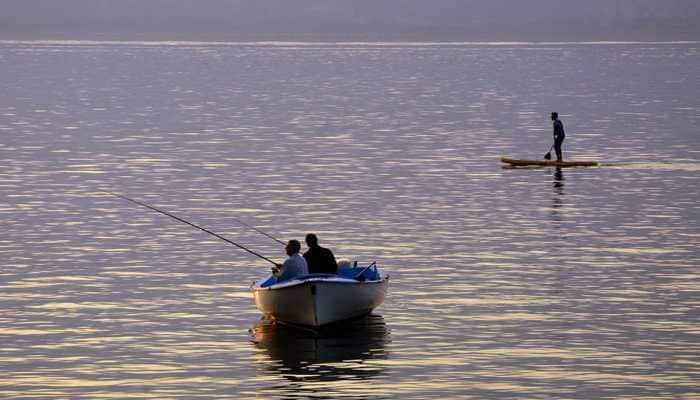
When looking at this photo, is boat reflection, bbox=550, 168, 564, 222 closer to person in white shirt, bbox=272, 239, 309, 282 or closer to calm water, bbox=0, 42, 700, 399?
calm water, bbox=0, 42, 700, 399

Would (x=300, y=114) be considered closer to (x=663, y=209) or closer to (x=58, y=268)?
(x=663, y=209)

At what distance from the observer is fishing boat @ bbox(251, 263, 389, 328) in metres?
34.4

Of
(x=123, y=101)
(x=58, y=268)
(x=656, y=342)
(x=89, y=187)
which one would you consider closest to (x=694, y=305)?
(x=656, y=342)

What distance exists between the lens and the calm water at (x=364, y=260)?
31828 millimetres

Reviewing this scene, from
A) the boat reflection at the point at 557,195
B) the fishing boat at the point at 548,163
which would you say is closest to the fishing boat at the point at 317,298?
the boat reflection at the point at 557,195

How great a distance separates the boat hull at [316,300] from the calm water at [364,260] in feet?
1.54

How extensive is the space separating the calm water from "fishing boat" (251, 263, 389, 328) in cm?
47

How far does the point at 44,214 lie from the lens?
183 feet

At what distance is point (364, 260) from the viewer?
45406mm

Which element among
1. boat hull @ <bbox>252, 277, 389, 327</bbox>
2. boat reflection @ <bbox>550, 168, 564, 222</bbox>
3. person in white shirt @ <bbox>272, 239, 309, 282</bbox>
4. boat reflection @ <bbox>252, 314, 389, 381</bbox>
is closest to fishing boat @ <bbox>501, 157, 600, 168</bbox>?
boat reflection @ <bbox>550, 168, 564, 222</bbox>

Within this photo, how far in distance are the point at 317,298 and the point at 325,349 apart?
102 centimetres

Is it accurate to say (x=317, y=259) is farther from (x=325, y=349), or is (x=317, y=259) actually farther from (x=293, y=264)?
(x=325, y=349)

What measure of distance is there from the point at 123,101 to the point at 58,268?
100392 millimetres

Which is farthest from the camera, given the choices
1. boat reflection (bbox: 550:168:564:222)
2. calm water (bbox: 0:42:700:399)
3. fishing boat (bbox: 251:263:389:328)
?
boat reflection (bbox: 550:168:564:222)
